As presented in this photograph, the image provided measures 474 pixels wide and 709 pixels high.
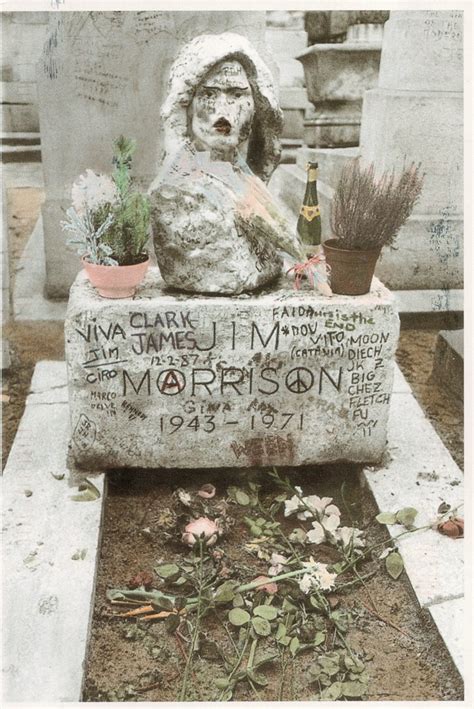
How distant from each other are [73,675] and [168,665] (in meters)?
0.35

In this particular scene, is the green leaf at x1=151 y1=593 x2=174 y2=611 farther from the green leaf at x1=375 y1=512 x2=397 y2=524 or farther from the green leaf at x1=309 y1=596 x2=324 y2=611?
the green leaf at x1=375 y1=512 x2=397 y2=524

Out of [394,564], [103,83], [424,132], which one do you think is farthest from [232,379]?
[424,132]

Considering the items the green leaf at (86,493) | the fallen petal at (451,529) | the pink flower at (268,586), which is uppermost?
the green leaf at (86,493)

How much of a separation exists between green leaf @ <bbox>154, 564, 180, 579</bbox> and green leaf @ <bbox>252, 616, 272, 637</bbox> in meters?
0.38

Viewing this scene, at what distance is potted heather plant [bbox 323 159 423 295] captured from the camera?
313 centimetres

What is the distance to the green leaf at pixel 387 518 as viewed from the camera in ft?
10.2

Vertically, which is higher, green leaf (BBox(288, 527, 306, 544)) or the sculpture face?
the sculpture face

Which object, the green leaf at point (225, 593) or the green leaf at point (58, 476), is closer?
the green leaf at point (225, 593)

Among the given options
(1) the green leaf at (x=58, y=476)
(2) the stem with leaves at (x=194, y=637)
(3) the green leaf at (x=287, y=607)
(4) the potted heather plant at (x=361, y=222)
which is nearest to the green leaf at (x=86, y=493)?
(1) the green leaf at (x=58, y=476)

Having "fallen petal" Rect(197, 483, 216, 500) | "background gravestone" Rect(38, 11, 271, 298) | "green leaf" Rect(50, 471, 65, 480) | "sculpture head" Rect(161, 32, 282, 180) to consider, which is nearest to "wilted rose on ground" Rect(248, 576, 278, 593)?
"fallen petal" Rect(197, 483, 216, 500)

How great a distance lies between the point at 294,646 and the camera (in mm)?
2623

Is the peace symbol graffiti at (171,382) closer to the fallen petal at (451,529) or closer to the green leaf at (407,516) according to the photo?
the green leaf at (407,516)

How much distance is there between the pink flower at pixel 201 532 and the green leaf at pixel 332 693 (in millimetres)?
783

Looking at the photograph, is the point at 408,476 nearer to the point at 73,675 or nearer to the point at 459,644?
the point at 459,644
